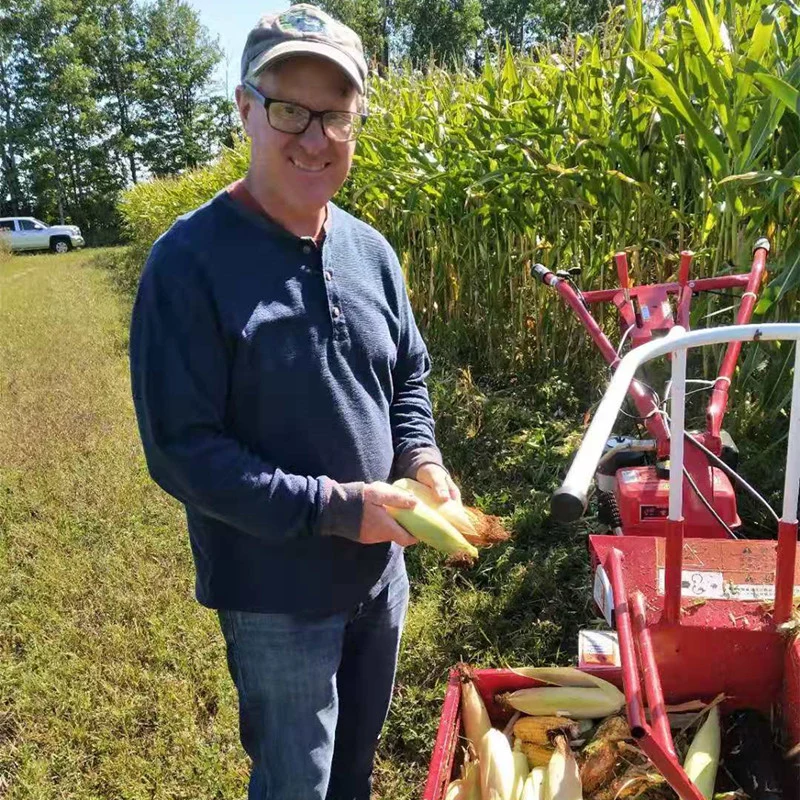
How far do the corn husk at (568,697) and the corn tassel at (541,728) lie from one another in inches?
0.7

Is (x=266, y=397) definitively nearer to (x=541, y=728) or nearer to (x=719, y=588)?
(x=541, y=728)

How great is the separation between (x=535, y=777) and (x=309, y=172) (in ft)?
3.90

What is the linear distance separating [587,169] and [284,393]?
3.06 m

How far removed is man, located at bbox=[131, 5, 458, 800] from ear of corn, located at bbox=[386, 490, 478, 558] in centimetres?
2

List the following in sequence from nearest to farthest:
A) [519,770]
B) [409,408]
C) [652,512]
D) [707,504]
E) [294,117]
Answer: [294,117], [519,770], [409,408], [707,504], [652,512]

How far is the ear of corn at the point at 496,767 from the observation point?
134cm

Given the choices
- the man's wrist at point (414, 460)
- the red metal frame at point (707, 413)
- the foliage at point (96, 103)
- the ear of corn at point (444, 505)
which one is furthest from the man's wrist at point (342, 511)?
the foliage at point (96, 103)

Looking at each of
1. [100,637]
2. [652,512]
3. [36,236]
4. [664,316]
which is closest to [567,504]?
[652,512]

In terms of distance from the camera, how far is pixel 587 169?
388cm

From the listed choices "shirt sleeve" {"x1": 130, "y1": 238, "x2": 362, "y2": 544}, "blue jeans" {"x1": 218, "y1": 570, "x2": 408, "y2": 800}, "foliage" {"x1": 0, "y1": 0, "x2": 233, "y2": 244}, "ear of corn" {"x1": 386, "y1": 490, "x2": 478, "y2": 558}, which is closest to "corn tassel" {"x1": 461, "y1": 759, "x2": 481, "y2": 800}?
"blue jeans" {"x1": 218, "y1": 570, "x2": 408, "y2": 800}

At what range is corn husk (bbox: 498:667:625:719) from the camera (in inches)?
58.8

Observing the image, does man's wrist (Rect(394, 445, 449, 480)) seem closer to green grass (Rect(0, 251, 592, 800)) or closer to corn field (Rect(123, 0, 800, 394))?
green grass (Rect(0, 251, 592, 800))

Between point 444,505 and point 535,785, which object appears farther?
point 444,505

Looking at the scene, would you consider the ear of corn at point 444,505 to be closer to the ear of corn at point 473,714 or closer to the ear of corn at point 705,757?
the ear of corn at point 473,714
